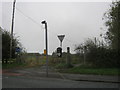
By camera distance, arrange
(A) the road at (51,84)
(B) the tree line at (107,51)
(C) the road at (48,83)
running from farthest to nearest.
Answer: (B) the tree line at (107,51)
(C) the road at (48,83)
(A) the road at (51,84)

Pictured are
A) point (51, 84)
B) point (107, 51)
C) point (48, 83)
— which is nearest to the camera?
point (51, 84)

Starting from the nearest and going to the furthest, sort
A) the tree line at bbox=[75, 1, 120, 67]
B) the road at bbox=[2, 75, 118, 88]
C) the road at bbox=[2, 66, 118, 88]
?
1. the road at bbox=[2, 75, 118, 88]
2. the road at bbox=[2, 66, 118, 88]
3. the tree line at bbox=[75, 1, 120, 67]

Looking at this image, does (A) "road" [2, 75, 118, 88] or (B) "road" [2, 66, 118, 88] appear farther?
(B) "road" [2, 66, 118, 88]

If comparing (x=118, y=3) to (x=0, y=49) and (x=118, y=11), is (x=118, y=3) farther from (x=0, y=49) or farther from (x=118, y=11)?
(x=0, y=49)

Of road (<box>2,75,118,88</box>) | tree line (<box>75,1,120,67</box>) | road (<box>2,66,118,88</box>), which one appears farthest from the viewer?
tree line (<box>75,1,120,67</box>)

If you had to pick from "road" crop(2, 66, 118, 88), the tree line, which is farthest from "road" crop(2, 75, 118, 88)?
the tree line

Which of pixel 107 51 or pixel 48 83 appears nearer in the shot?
pixel 48 83

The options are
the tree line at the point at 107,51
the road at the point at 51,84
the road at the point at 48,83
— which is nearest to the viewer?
the road at the point at 51,84

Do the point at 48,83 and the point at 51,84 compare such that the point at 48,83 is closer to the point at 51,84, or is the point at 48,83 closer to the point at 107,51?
the point at 51,84

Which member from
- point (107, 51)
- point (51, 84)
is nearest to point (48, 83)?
point (51, 84)

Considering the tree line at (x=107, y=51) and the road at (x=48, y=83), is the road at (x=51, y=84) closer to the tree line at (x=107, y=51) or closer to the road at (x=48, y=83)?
the road at (x=48, y=83)

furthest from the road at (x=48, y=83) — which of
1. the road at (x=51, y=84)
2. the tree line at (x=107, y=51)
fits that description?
the tree line at (x=107, y=51)

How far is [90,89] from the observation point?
31.7 ft

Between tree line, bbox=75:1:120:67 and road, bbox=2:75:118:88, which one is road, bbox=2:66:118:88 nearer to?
road, bbox=2:75:118:88
